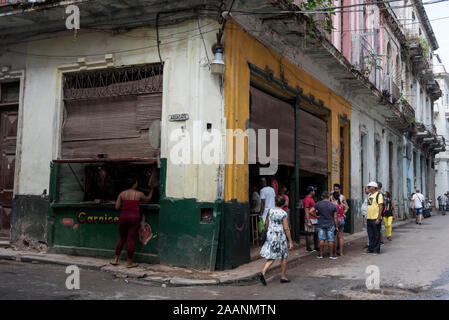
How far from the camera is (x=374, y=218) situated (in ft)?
32.9

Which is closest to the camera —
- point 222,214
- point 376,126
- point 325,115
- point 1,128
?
point 222,214

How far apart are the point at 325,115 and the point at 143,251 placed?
765cm

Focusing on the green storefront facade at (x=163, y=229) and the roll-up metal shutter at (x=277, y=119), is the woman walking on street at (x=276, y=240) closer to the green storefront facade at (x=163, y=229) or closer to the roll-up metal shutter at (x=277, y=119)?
the green storefront facade at (x=163, y=229)

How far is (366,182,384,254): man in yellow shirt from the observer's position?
10.0 metres

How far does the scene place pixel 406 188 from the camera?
939 inches

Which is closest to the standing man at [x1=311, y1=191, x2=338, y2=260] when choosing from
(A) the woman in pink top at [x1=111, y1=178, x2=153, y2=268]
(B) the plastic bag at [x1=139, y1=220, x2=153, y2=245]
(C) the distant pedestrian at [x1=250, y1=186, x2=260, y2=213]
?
(C) the distant pedestrian at [x1=250, y1=186, x2=260, y2=213]

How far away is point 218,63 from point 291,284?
154 inches

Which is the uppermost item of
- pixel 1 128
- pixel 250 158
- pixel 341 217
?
pixel 1 128

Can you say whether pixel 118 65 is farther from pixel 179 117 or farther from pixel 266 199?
pixel 266 199

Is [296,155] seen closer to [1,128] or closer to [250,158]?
[250,158]

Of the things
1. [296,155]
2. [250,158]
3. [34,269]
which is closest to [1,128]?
[34,269]

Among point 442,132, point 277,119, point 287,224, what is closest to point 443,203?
point 442,132

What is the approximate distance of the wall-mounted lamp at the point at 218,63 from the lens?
7670 millimetres
